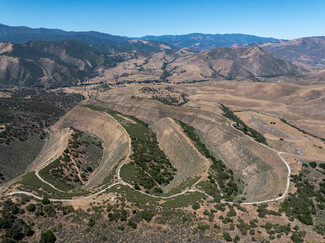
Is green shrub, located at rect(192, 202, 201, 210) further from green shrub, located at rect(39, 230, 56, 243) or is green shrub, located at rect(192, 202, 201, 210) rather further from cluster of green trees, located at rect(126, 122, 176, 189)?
green shrub, located at rect(39, 230, 56, 243)

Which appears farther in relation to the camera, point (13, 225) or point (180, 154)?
point (180, 154)

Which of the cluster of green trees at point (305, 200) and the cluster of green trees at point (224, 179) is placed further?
the cluster of green trees at point (224, 179)

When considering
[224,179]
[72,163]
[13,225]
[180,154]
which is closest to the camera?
[13,225]

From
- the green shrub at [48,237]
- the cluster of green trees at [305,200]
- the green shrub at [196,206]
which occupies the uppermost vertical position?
the green shrub at [48,237]

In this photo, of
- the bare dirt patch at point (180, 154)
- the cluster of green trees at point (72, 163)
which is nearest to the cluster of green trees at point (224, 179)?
the bare dirt patch at point (180, 154)

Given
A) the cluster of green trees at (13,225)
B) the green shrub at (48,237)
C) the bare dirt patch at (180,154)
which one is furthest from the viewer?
the bare dirt patch at (180,154)

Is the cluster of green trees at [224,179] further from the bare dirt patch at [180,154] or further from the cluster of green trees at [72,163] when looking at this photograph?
the cluster of green trees at [72,163]

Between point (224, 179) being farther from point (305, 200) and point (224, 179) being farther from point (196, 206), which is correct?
point (196, 206)

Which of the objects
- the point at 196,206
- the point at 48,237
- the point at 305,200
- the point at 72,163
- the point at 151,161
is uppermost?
the point at 48,237

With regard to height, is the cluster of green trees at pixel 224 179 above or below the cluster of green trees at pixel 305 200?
below

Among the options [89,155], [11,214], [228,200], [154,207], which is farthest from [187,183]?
[89,155]

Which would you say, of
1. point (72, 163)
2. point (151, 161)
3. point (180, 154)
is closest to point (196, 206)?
point (151, 161)
